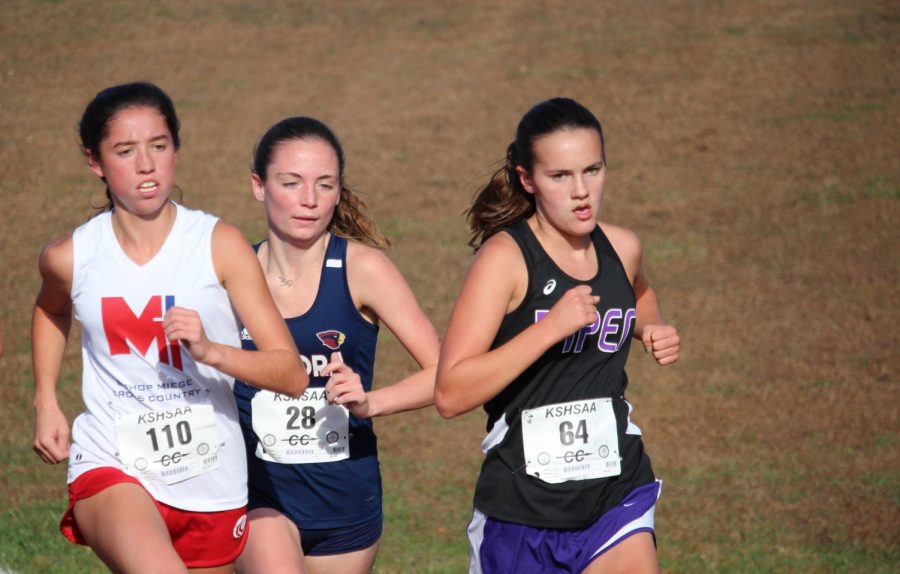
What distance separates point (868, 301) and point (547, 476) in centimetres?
722

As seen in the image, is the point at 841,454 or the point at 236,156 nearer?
the point at 841,454

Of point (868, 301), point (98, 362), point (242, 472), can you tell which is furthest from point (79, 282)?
point (868, 301)

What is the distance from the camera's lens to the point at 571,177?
151 inches

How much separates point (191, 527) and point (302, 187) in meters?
1.17

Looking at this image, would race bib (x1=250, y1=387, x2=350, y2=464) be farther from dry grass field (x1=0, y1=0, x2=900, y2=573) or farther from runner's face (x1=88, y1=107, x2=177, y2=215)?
dry grass field (x1=0, y1=0, x2=900, y2=573)

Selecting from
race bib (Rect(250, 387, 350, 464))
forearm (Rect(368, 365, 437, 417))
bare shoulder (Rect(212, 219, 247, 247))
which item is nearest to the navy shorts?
race bib (Rect(250, 387, 350, 464))

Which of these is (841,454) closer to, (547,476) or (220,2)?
(547,476)

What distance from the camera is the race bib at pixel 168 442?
3.73m

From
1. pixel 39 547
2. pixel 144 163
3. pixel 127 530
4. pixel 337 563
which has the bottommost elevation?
pixel 39 547

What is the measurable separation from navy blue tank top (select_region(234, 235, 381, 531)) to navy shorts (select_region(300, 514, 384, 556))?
0.03m

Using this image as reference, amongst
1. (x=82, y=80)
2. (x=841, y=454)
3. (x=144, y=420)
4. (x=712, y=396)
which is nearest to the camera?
(x=144, y=420)

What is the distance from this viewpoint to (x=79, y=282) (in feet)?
12.3

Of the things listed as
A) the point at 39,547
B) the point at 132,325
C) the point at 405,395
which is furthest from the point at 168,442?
the point at 39,547

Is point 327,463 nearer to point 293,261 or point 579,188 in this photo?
point 293,261
